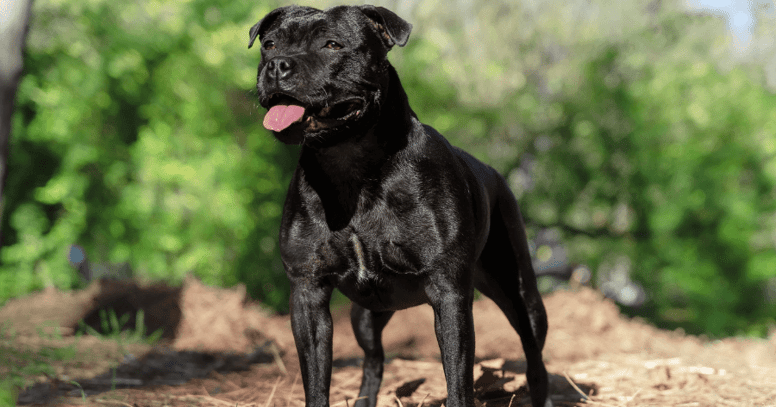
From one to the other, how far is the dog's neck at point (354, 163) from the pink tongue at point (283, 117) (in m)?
0.30

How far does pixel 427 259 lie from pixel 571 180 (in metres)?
5.72

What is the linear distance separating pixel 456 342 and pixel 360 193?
79 centimetres

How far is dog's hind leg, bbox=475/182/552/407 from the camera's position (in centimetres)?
358

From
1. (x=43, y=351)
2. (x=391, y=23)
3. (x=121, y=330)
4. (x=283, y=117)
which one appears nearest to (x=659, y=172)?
(x=391, y=23)

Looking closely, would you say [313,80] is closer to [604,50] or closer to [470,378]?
[470,378]

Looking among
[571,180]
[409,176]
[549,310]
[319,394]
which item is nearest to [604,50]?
[571,180]

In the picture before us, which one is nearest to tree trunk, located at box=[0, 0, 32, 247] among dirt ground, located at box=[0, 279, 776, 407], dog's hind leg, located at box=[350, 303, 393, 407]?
dirt ground, located at box=[0, 279, 776, 407]

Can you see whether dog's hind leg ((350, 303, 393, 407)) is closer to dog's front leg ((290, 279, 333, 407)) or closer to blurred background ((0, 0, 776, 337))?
dog's front leg ((290, 279, 333, 407))

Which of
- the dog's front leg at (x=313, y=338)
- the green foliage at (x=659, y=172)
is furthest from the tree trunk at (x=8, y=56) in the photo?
the green foliage at (x=659, y=172)

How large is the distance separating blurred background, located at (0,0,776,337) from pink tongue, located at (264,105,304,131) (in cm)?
411

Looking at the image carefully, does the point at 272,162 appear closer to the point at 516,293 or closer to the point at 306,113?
the point at 516,293

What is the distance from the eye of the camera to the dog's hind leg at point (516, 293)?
11.7ft

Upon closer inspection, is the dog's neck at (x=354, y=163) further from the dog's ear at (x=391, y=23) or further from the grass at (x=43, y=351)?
the grass at (x=43, y=351)

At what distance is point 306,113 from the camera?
2.53m
